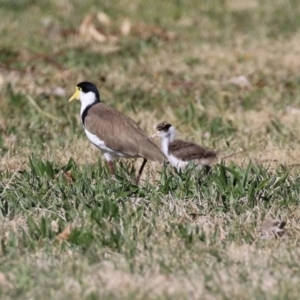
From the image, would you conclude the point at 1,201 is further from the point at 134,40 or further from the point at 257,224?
the point at 134,40

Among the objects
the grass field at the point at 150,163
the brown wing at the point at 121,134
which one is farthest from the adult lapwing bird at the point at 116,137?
the grass field at the point at 150,163

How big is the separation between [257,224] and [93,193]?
125cm

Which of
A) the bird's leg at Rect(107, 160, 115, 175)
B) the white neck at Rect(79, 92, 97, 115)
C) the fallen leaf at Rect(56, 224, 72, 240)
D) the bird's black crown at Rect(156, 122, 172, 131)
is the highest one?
the white neck at Rect(79, 92, 97, 115)

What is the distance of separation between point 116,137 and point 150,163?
49 cm

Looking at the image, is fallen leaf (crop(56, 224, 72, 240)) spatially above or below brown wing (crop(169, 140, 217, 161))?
Result: above

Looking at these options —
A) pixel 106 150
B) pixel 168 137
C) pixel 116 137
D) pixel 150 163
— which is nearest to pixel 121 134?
pixel 116 137

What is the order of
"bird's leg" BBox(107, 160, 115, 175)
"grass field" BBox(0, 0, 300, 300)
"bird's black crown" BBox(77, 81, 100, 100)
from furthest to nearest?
"bird's black crown" BBox(77, 81, 100, 100) < "bird's leg" BBox(107, 160, 115, 175) < "grass field" BBox(0, 0, 300, 300)

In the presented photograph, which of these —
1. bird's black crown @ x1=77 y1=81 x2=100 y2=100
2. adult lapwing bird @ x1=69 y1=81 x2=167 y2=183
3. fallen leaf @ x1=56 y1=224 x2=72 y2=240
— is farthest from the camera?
bird's black crown @ x1=77 y1=81 x2=100 y2=100

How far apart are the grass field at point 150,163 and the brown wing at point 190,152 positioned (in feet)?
0.64

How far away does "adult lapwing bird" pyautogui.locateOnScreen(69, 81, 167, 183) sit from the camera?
762 centimetres

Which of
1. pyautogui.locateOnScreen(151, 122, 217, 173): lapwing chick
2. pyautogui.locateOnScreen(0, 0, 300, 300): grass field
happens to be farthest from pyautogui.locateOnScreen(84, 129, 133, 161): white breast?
pyautogui.locateOnScreen(151, 122, 217, 173): lapwing chick

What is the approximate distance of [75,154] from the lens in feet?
27.6

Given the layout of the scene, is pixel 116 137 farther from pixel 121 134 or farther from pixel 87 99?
pixel 87 99

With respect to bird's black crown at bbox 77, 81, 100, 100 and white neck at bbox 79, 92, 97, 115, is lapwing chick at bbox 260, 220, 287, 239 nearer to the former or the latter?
white neck at bbox 79, 92, 97, 115
